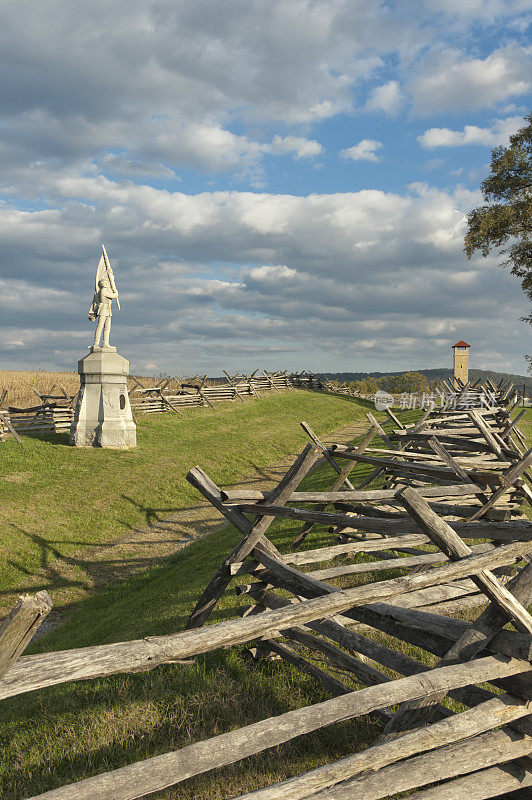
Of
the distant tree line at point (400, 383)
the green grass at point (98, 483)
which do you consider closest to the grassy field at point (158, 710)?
the green grass at point (98, 483)

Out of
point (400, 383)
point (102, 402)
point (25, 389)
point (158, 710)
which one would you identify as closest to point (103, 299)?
point (102, 402)

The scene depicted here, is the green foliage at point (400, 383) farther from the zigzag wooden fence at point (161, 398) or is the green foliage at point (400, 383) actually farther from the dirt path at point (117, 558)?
the dirt path at point (117, 558)

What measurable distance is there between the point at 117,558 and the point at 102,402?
7.96 meters

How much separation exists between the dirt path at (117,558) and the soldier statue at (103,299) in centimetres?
779

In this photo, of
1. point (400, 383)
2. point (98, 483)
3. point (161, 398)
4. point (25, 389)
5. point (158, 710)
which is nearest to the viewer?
point (158, 710)

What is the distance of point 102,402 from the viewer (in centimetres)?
1784

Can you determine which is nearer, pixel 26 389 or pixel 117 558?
pixel 117 558

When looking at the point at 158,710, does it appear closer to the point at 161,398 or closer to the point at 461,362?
the point at 161,398

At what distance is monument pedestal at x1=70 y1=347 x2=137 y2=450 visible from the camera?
1770 cm

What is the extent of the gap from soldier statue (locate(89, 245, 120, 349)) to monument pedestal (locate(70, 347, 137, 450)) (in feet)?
2.16

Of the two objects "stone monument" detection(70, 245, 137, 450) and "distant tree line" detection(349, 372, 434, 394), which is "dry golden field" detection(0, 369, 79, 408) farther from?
"distant tree line" detection(349, 372, 434, 394)

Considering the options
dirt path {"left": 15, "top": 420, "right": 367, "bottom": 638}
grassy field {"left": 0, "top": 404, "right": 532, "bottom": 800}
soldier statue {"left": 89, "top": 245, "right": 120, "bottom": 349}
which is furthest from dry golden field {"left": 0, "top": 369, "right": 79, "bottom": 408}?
grassy field {"left": 0, "top": 404, "right": 532, "bottom": 800}

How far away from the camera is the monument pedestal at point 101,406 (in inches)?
697

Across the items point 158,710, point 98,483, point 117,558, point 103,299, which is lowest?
point 117,558
